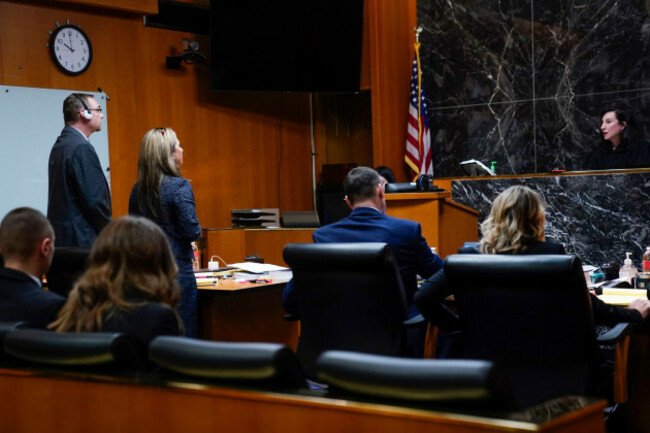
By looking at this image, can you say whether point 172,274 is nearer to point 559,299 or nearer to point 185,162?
point 559,299

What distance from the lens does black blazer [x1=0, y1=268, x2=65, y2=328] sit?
8.54 feet

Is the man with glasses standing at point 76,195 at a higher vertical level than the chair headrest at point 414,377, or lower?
higher

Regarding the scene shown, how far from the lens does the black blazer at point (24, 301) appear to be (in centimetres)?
260

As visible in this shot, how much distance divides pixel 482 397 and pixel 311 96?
8655 mm

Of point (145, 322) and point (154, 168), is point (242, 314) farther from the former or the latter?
point (145, 322)

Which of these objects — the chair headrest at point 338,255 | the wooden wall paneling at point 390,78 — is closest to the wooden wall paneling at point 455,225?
the wooden wall paneling at point 390,78

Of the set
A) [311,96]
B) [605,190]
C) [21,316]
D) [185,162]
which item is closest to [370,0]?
[311,96]

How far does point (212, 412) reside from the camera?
6.41 ft

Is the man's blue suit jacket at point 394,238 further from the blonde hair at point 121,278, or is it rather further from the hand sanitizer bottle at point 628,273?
the blonde hair at point 121,278

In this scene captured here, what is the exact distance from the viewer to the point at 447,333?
3.41 m

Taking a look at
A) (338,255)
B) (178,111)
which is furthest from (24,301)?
(178,111)

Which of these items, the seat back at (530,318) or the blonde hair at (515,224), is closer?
the seat back at (530,318)

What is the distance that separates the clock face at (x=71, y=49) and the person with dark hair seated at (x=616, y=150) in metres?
4.74

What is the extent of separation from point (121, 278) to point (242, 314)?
263 centimetres
